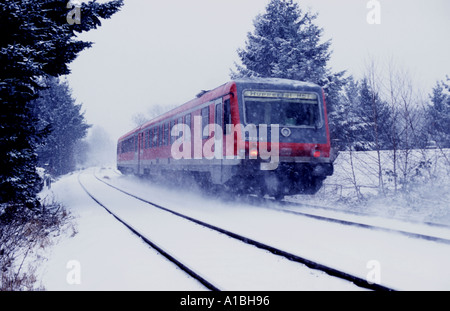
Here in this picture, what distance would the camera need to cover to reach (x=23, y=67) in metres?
5.85

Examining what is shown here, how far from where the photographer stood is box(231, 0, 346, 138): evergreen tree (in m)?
17.7

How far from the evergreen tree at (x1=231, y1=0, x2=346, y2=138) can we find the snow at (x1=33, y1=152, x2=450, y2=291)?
444 inches

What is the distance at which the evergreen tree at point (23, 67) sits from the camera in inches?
226

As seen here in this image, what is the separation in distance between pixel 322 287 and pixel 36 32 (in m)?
6.30

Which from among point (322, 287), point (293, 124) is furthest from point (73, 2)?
point (322, 287)

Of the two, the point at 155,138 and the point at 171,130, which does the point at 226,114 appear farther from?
the point at 155,138

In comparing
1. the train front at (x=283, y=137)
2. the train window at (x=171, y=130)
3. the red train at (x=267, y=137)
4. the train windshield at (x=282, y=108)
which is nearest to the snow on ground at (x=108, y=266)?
the red train at (x=267, y=137)

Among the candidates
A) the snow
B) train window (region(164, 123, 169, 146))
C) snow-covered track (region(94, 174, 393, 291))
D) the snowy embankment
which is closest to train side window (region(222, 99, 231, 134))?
the snow

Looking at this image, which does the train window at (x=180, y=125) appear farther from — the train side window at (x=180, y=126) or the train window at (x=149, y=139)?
the train window at (x=149, y=139)

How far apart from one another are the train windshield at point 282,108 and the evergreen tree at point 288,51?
297 inches

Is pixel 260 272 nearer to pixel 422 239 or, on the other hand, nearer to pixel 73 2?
pixel 422 239

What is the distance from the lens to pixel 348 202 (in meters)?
10.4

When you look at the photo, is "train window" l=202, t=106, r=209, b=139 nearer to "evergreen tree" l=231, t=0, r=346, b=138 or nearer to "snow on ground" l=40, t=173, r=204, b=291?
"snow on ground" l=40, t=173, r=204, b=291
